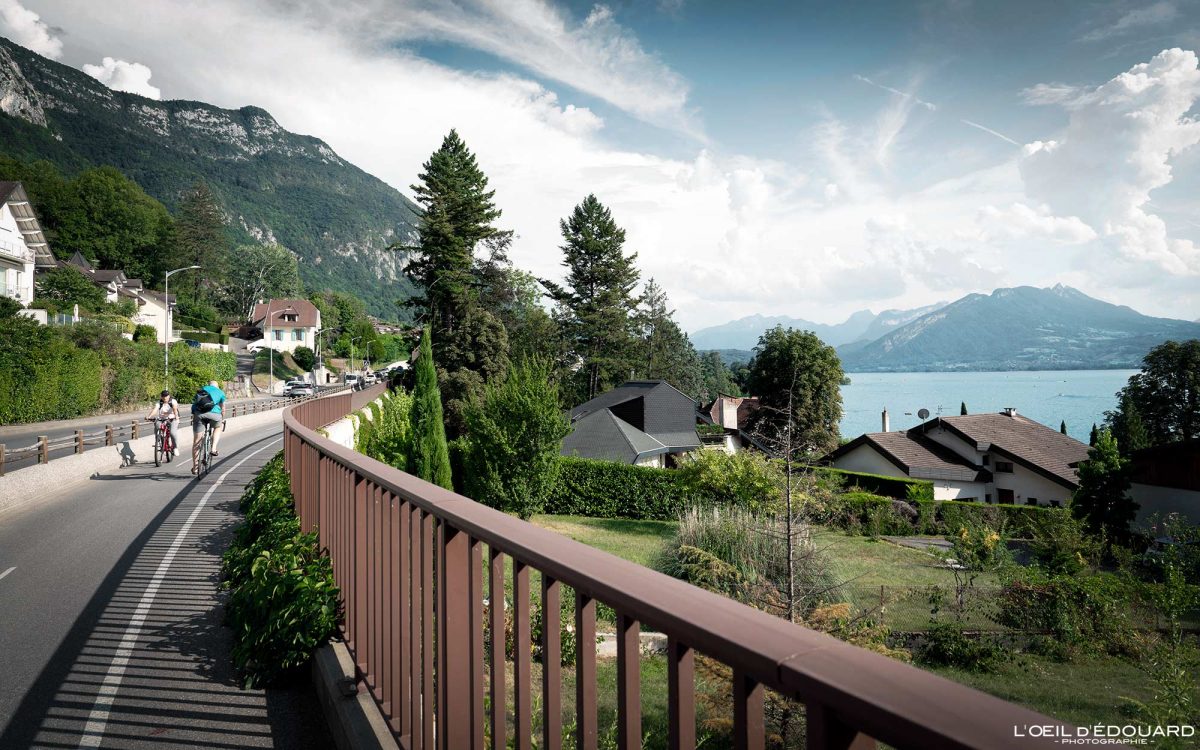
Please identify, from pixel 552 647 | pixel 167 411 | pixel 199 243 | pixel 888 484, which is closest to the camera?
pixel 552 647

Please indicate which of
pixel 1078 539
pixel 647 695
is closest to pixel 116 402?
pixel 647 695

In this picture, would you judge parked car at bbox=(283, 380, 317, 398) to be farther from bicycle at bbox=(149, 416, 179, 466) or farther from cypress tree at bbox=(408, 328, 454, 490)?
bicycle at bbox=(149, 416, 179, 466)

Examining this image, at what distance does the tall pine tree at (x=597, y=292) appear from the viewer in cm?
5556

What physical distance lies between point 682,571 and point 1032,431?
39.8 meters

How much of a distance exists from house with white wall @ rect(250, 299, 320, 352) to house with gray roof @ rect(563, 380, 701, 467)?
58088 millimetres

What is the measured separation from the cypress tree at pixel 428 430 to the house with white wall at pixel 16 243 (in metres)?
30.8

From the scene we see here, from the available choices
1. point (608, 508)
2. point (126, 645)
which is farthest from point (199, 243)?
point (126, 645)

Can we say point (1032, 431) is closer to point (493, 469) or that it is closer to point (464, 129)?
point (493, 469)

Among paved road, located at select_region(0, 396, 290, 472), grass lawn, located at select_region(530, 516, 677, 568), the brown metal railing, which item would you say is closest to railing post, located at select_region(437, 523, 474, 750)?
the brown metal railing

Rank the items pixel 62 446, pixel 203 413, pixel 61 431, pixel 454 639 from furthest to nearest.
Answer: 1. pixel 61 431
2. pixel 62 446
3. pixel 203 413
4. pixel 454 639

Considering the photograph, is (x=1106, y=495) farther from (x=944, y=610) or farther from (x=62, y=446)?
(x=62, y=446)

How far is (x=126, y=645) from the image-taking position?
5.02m

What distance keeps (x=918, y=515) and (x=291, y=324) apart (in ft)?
275

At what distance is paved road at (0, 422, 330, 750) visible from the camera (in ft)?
12.3
